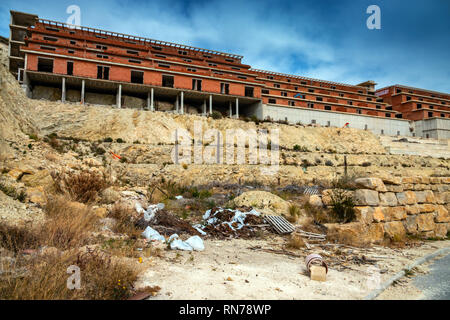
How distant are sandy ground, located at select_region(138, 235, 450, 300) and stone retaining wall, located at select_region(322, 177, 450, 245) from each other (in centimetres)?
168

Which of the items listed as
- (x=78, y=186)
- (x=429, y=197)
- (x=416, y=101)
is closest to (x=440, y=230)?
(x=429, y=197)

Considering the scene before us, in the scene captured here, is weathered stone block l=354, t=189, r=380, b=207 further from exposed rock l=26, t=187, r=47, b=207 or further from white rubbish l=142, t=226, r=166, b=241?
exposed rock l=26, t=187, r=47, b=207

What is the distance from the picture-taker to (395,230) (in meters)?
9.66

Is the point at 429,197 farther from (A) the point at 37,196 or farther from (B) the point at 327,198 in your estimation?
(A) the point at 37,196

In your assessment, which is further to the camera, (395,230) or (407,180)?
(407,180)

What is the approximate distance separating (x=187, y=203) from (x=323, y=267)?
8.78m

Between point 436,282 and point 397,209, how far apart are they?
5.37 m

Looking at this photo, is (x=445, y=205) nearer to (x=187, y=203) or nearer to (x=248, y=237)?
(x=248, y=237)

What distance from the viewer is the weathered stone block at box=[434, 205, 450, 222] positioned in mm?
10914

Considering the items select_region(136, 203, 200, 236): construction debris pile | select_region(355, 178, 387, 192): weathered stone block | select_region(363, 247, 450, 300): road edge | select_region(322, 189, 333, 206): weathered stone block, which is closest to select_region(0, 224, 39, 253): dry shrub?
select_region(136, 203, 200, 236): construction debris pile

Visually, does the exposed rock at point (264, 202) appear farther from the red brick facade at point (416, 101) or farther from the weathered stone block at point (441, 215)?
the red brick facade at point (416, 101)

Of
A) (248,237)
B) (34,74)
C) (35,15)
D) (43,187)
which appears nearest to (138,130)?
(34,74)

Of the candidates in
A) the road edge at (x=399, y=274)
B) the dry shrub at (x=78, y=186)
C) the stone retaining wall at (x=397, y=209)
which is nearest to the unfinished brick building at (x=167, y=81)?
the dry shrub at (x=78, y=186)
